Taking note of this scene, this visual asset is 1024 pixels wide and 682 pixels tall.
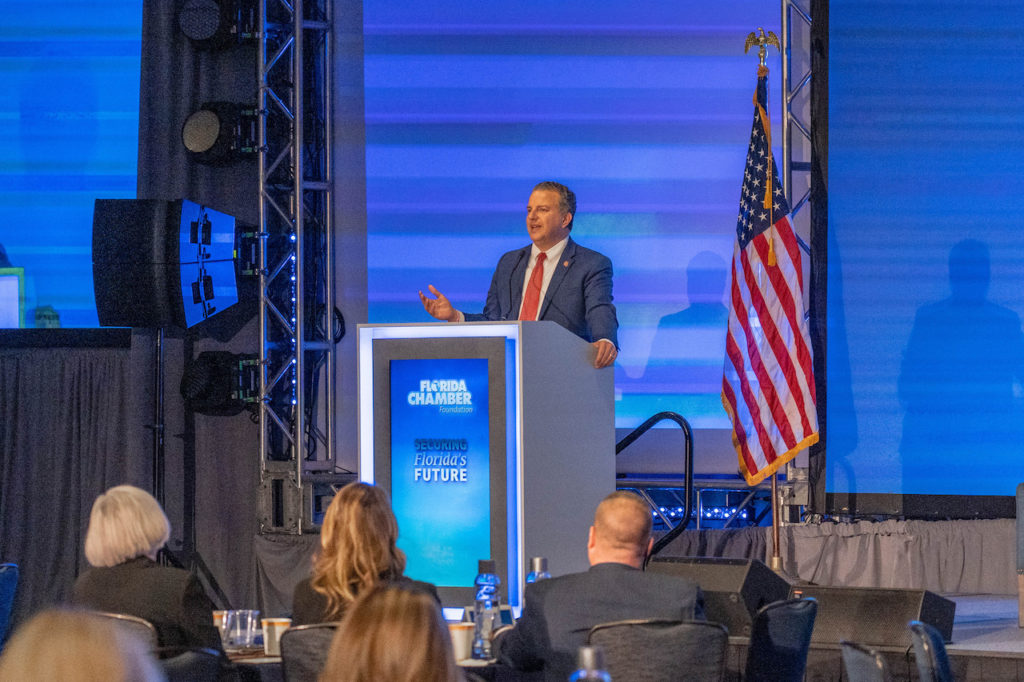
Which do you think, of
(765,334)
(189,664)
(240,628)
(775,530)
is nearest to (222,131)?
(765,334)

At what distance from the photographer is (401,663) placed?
1.86 meters

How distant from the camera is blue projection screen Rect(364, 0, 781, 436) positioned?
283 inches

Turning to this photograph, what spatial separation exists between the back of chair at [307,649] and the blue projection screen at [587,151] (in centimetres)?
409

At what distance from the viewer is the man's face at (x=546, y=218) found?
217 inches

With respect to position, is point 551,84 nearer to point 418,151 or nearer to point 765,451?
point 418,151

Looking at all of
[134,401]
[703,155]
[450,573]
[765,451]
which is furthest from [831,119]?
[134,401]

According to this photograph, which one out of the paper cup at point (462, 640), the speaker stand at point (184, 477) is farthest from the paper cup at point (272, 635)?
the speaker stand at point (184, 477)

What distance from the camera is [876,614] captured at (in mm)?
4543

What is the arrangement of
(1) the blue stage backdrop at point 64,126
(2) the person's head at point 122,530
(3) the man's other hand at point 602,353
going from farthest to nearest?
(1) the blue stage backdrop at point 64,126 < (3) the man's other hand at point 602,353 < (2) the person's head at point 122,530

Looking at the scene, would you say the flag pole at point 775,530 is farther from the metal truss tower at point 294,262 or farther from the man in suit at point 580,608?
the man in suit at point 580,608

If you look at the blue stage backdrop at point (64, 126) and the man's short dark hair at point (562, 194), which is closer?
the man's short dark hair at point (562, 194)

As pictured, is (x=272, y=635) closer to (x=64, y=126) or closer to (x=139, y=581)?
(x=139, y=581)

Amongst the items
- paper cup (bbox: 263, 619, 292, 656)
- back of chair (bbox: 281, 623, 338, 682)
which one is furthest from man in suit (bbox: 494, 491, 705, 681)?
paper cup (bbox: 263, 619, 292, 656)

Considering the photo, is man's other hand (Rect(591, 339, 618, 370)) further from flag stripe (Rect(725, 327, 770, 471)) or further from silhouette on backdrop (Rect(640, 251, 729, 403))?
silhouette on backdrop (Rect(640, 251, 729, 403))
